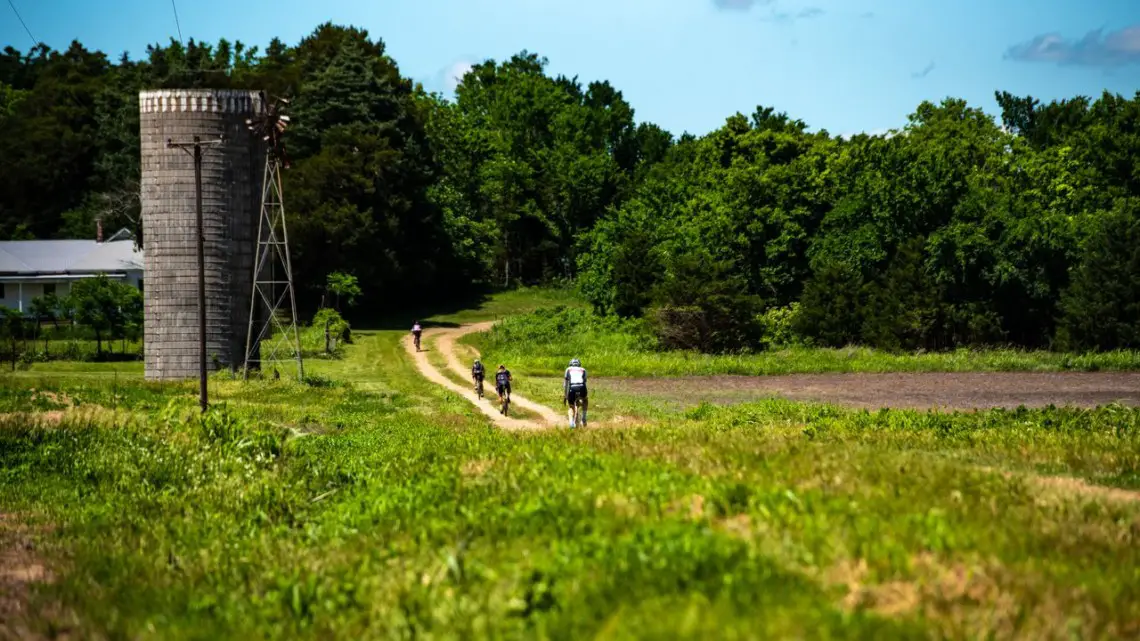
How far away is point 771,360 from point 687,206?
66.4ft

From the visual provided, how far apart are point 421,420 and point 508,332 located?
32205mm

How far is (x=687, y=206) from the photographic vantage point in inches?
2810

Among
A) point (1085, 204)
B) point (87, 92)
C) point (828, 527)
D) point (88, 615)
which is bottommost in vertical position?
point (88, 615)

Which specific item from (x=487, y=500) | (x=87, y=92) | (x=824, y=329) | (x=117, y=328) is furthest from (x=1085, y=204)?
(x=87, y=92)

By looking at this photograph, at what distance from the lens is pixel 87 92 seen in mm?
100500

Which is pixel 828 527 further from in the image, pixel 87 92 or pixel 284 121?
pixel 87 92

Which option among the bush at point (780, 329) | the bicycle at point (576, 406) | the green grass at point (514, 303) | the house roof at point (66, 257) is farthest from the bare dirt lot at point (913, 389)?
the house roof at point (66, 257)

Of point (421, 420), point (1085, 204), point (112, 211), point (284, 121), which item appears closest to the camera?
point (421, 420)

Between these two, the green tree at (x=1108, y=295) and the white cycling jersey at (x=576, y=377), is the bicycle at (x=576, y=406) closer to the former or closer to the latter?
the white cycling jersey at (x=576, y=377)

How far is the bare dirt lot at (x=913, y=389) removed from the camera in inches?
Result: 1485

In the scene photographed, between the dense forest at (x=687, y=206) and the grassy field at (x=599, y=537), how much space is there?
38914mm

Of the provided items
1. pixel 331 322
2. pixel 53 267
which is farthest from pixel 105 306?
pixel 53 267

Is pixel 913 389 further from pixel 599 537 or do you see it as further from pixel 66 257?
pixel 66 257

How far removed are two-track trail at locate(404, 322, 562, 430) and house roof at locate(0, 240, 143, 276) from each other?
2376 cm
